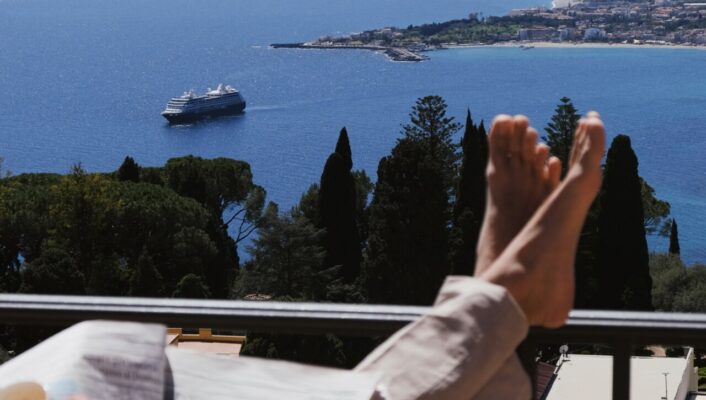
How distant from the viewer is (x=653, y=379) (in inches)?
440

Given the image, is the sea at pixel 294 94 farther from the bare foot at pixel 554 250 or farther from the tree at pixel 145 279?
the bare foot at pixel 554 250

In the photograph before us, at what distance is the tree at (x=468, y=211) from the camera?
16.8 meters

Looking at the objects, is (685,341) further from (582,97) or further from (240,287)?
(582,97)

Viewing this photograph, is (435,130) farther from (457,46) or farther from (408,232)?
(457,46)

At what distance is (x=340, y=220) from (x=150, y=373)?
58.6 ft

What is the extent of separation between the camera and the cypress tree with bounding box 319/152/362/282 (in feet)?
59.8

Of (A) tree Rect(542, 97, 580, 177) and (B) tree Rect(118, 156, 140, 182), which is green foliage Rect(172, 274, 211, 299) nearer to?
(B) tree Rect(118, 156, 140, 182)

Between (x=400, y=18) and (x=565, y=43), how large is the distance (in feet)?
55.0

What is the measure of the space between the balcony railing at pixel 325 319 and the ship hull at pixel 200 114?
4366 centimetres

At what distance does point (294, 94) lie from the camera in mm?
49812

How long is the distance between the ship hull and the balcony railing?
143 feet

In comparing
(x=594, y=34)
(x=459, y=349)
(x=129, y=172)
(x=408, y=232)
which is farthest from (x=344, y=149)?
(x=594, y=34)

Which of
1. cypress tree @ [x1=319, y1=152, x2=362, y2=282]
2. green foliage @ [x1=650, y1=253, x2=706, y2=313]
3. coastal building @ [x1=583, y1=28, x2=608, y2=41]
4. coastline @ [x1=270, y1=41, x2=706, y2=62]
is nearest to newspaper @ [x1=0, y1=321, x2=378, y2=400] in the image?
green foliage @ [x1=650, y1=253, x2=706, y2=313]

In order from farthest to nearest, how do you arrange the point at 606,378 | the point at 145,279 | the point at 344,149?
the point at 344,149, the point at 145,279, the point at 606,378
